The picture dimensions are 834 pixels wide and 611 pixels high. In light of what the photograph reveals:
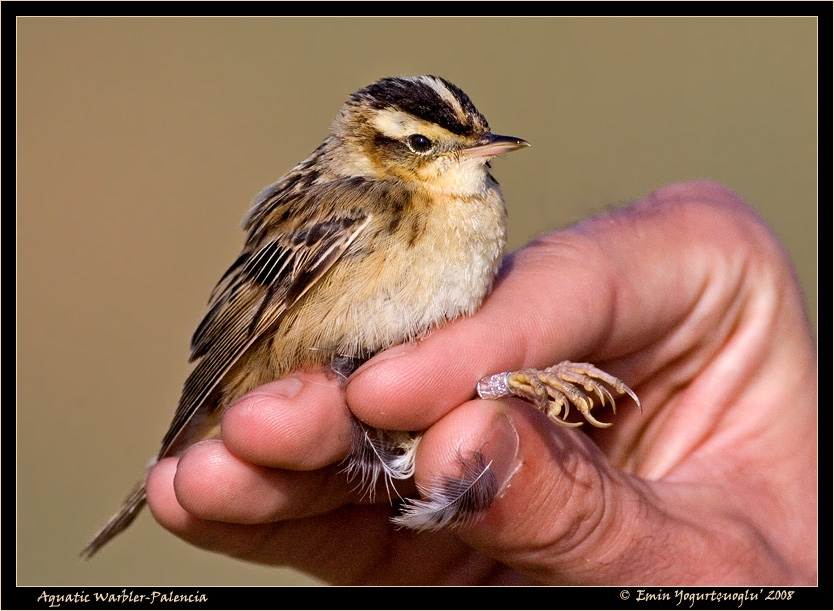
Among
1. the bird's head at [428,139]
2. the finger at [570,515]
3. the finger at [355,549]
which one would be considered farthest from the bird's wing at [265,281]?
the finger at [570,515]

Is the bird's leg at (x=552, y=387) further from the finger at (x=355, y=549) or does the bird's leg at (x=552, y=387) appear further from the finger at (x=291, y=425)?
the finger at (x=355, y=549)

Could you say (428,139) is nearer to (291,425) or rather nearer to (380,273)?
(380,273)

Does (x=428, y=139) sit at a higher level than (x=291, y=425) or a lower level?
higher

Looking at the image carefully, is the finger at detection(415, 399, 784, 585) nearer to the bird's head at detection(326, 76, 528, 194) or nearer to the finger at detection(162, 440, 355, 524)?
the finger at detection(162, 440, 355, 524)

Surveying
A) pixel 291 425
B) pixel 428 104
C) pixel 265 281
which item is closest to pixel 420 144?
pixel 428 104

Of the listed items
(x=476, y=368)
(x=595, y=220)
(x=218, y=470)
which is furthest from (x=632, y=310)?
(x=218, y=470)

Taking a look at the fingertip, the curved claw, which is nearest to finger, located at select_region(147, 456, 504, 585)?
the fingertip
